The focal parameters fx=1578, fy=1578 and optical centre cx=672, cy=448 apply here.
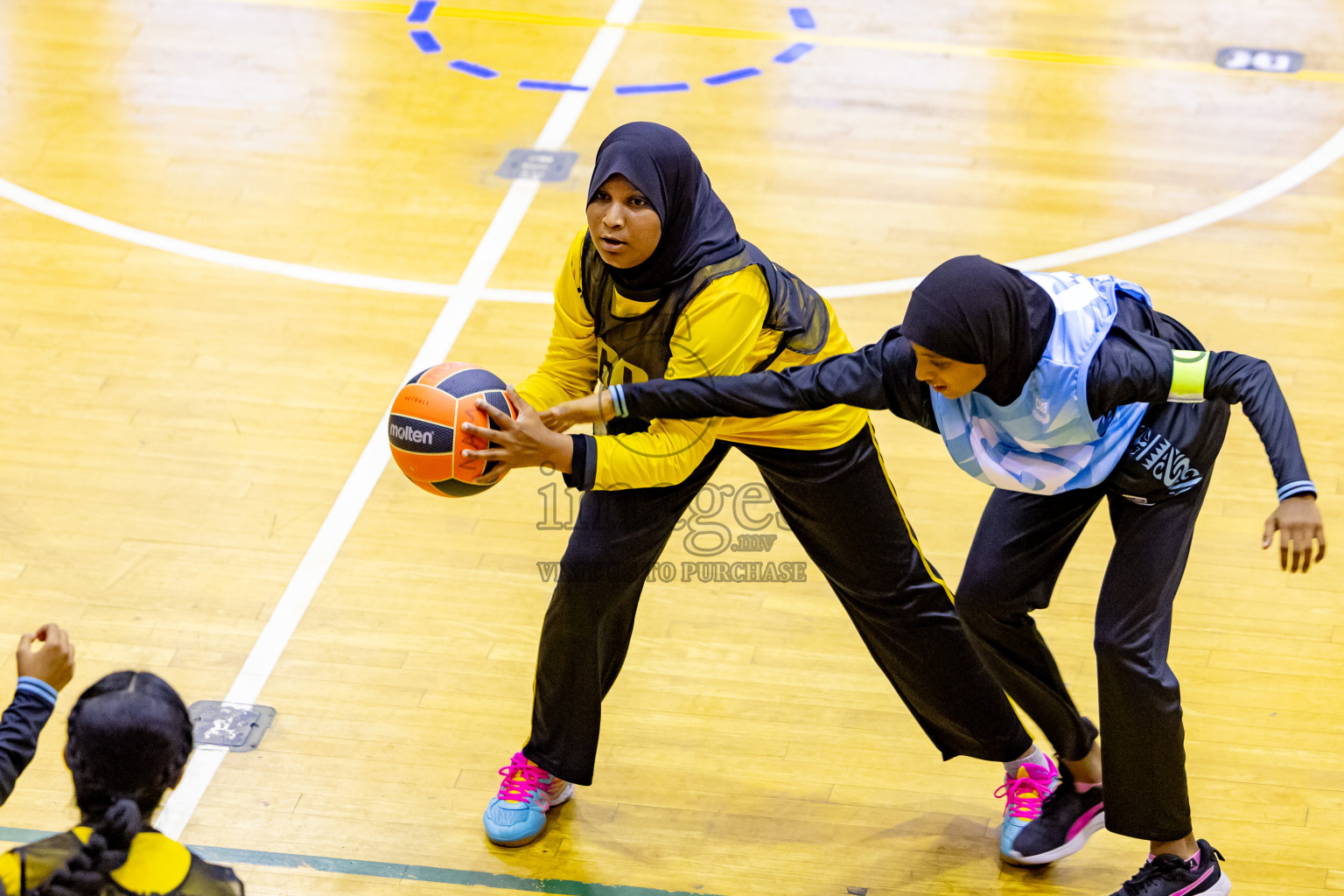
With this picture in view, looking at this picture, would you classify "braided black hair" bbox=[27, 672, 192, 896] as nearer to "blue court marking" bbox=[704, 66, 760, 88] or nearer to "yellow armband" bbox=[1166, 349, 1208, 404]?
"yellow armband" bbox=[1166, 349, 1208, 404]

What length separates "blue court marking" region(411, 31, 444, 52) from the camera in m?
8.55

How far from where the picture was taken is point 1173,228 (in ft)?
22.6

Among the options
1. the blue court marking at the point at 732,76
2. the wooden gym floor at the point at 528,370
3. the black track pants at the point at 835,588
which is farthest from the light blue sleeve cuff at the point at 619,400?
the blue court marking at the point at 732,76

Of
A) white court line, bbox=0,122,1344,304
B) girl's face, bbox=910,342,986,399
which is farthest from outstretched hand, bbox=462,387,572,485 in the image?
white court line, bbox=0,122,1344,304

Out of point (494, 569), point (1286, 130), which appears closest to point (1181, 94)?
point (1286, 130)

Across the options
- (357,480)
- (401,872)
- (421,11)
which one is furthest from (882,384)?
(421,11)

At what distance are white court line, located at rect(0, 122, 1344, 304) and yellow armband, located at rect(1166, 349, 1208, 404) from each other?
3.20 meters

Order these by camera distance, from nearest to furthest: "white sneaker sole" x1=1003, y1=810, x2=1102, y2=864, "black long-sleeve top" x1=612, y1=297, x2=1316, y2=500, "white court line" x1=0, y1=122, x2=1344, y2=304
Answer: "black long-sleeve top" x1=612, y1=297, x2=1316, y2=500 → "white sneaker sole" x1=1003, y1=810, x2=1102, y2=864 → "white court line" x1=0, y1=122, x2=1344, y2=304

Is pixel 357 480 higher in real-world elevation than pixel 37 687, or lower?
lower

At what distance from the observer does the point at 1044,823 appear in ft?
12.7

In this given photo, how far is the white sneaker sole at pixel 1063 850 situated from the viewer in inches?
151

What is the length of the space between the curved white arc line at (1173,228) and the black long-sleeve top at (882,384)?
2.96 metres

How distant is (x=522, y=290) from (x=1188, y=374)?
12.0ft

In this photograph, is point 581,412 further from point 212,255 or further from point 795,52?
point 795,52
